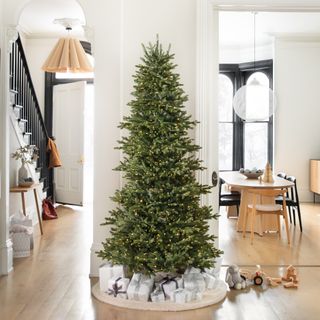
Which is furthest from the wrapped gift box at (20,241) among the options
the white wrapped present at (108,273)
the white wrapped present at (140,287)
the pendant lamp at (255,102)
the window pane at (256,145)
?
the window pane at (256,145)

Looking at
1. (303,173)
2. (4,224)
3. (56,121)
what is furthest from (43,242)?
(303,173)

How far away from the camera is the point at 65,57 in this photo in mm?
7227

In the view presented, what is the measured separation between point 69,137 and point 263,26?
4.03 meters

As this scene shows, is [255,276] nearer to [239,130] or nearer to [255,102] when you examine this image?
[255,102]

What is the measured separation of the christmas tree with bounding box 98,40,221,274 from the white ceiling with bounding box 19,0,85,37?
3.83 metres

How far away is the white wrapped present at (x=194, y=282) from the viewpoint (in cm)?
359

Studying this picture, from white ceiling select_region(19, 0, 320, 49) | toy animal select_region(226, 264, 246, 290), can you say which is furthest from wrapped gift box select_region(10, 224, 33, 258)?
white ceiling select_region(19, 0, 320, 49)

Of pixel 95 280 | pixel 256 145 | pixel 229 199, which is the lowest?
pixel 95 280

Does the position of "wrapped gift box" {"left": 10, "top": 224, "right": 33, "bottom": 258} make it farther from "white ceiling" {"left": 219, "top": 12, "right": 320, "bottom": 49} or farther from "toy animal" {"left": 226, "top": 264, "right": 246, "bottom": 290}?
"white ceiling" {"left": 219, "top": 12, "right": 320, "bottom": 49}

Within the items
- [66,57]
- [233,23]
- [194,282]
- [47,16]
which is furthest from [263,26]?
[194,282]

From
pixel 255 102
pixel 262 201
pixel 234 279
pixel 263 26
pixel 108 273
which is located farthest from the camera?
pixel 255 102

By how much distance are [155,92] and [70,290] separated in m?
1.71

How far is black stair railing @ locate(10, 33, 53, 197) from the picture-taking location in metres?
6.39

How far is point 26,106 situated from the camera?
7074mm
